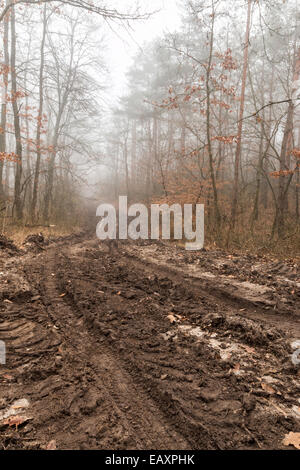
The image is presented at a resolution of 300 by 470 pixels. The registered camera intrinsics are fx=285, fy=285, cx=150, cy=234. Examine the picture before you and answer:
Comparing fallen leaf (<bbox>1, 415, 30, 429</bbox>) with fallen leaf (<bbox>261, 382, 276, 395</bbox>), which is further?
fallen leaf (<bbox>261, 382, 276, 395</bbox>)

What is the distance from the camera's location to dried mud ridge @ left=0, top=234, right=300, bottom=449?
67.9 inches

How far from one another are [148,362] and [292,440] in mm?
1165

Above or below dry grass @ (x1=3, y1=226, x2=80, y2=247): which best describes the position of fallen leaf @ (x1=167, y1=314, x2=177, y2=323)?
below

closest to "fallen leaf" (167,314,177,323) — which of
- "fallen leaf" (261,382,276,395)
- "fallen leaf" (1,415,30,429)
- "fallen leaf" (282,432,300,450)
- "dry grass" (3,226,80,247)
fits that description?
"fallen leaf" (261,382,276,395)

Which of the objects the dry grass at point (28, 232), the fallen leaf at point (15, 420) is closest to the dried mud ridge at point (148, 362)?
the fallen leaf at point (15, 420)

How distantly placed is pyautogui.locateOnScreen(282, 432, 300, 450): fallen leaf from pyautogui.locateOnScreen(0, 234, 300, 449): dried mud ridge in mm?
38

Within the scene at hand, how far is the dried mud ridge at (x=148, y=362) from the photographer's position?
5.66 feet

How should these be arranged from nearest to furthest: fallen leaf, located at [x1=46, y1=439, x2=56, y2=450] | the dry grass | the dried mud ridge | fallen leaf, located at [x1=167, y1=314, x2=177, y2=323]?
fallen leaf, located at [x1=46, y1=439, x2=56, y2=450], the dried mud ridge, fallen leaf, located at [x1=167, y1=314, x2=177, y2=323], the dry grass

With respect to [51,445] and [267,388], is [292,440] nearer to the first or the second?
[267,388]

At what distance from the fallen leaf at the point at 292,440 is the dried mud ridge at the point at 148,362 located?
4 cm

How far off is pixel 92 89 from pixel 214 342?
42.3ft

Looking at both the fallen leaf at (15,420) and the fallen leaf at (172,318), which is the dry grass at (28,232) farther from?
the fallen leaf at (15,420)

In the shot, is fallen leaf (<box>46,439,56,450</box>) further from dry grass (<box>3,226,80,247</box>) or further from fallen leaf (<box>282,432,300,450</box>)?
dry grass (<box>3,226,80,247</box>)

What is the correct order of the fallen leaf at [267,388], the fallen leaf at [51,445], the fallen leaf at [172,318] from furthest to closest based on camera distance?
the fallen leaf at [172,318], the fallen leaf at [267,388], the fallen leaf at [51,445]
